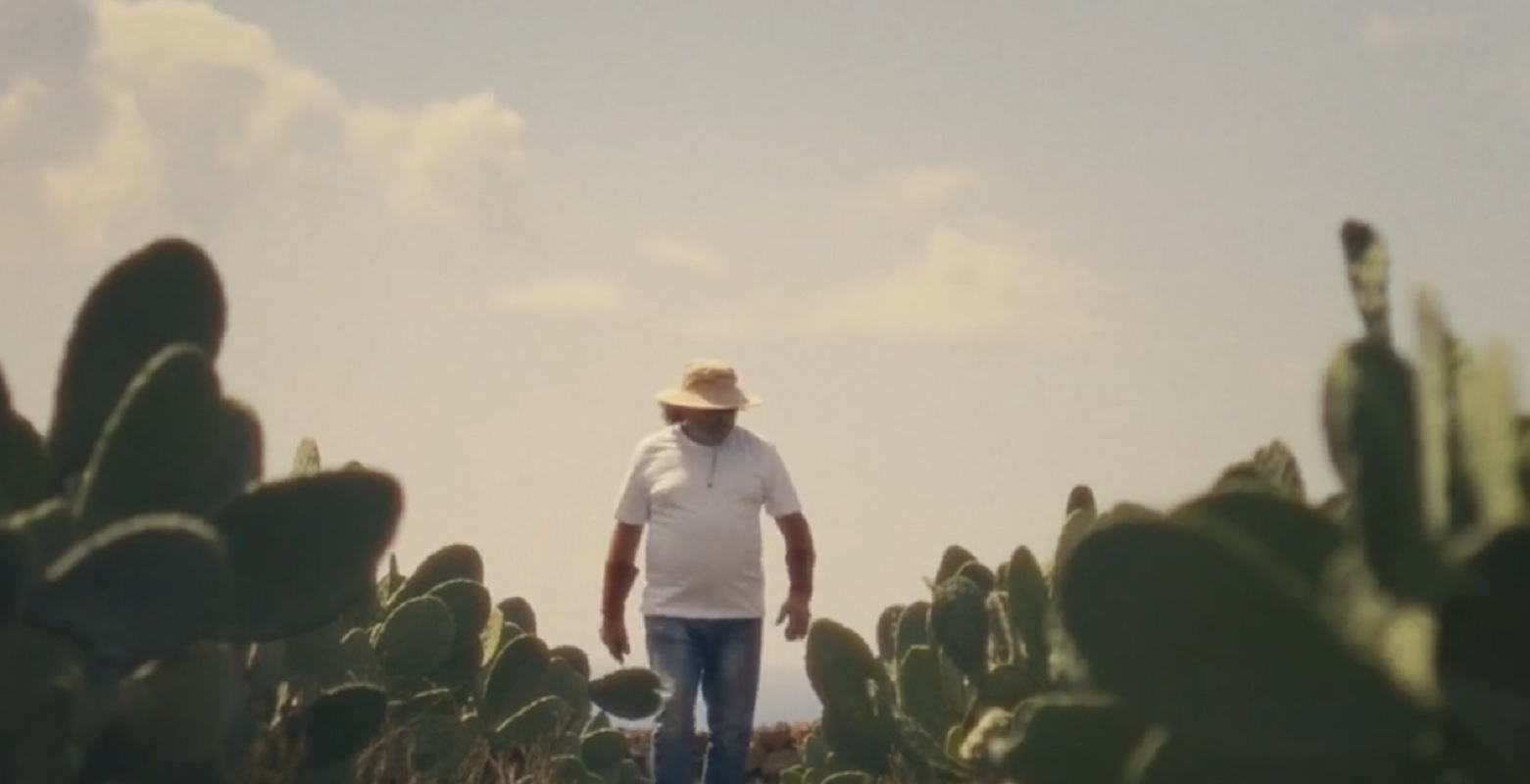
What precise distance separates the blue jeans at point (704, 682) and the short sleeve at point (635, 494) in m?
0.38

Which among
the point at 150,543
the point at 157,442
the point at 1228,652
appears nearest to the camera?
the point at 1228,652

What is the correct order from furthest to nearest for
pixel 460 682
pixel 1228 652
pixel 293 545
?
pixel 460 682 < pixel 293 545 < pixel 1228 652

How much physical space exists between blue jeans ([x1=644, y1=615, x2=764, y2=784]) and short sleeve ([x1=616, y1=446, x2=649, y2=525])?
379 millimetres

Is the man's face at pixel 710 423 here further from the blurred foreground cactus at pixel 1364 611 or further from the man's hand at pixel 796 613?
the blurred foreground cactus at pixel 1364 611

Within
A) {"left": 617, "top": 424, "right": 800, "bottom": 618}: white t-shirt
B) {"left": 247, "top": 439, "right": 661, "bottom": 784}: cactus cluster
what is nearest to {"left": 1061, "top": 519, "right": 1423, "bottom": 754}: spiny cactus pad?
{"left": 247, "top": 439, "right": 661, "bottom": 784}: cactus cluster

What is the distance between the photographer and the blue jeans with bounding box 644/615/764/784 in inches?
305

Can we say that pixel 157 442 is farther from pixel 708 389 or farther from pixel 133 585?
pixel 708 389

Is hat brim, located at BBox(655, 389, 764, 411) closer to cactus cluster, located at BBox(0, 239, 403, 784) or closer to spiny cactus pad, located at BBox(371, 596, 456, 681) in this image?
spiny cactus pad, located at BBox(371, 596, 456, 681)

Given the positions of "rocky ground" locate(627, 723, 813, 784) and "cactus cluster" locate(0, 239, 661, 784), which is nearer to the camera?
"cactus cluster" locate(0, 239, 661, 784)

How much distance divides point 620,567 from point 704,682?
0.52m

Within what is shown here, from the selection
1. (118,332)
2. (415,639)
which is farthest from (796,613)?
(118,332)

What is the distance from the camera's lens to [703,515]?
304 inches

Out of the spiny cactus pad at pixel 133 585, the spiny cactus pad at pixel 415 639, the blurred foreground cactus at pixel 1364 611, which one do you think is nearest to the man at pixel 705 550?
the spiny cactus pad at pixel 415 639

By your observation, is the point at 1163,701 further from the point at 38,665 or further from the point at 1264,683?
the point at 38,665
